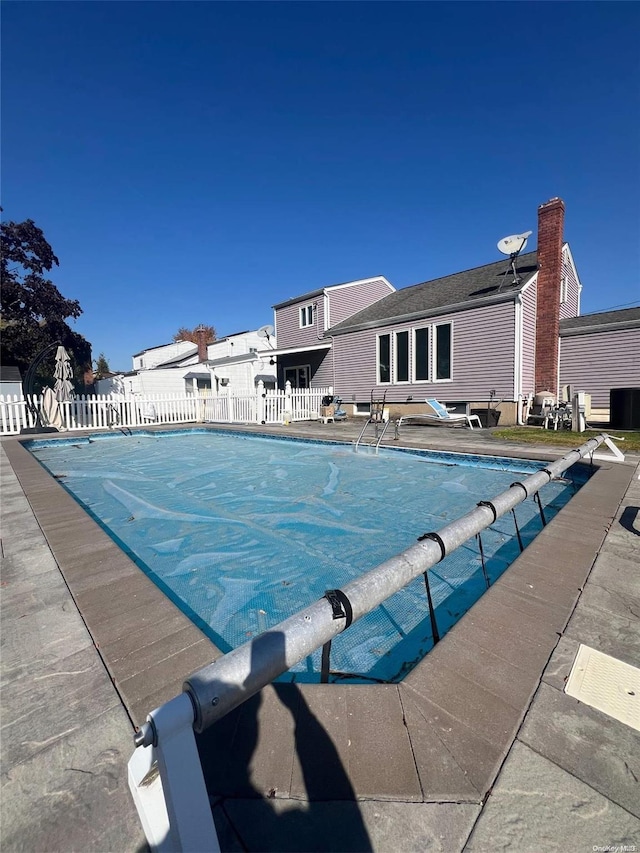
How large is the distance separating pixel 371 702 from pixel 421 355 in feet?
48.6

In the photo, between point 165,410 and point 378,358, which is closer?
point 165,410

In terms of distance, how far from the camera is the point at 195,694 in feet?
3.13

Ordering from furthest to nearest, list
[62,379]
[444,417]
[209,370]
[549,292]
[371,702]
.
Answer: [209,370], [62,379], [549,292], [444,417], [371,702]

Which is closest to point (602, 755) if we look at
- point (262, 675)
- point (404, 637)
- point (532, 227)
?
point (262, 675)

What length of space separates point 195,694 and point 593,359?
15971 mm

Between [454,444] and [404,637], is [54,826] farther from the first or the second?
[454,444]

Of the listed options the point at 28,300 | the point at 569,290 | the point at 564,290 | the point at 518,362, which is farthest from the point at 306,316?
the point at 28,300

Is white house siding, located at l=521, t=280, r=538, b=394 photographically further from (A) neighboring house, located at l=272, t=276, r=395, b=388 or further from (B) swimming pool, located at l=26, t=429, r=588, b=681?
(A) neighboring house, located at l=272, t=276, r=395, b=388

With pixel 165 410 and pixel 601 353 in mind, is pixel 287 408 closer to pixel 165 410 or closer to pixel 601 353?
pixel 165 410

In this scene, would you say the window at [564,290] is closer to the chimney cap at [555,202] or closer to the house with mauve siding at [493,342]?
the house with mauve siding at [493,342]

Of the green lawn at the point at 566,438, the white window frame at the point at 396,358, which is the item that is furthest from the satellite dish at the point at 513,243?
the green lawn at the point at 566,438

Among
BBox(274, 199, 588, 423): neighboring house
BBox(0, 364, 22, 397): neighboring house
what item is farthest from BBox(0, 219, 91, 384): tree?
BBox(274, 199, 588, 423): neighboring house

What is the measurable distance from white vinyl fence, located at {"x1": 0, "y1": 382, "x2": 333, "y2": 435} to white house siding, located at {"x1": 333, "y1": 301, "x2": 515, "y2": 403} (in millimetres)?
3501

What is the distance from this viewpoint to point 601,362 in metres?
12.9
